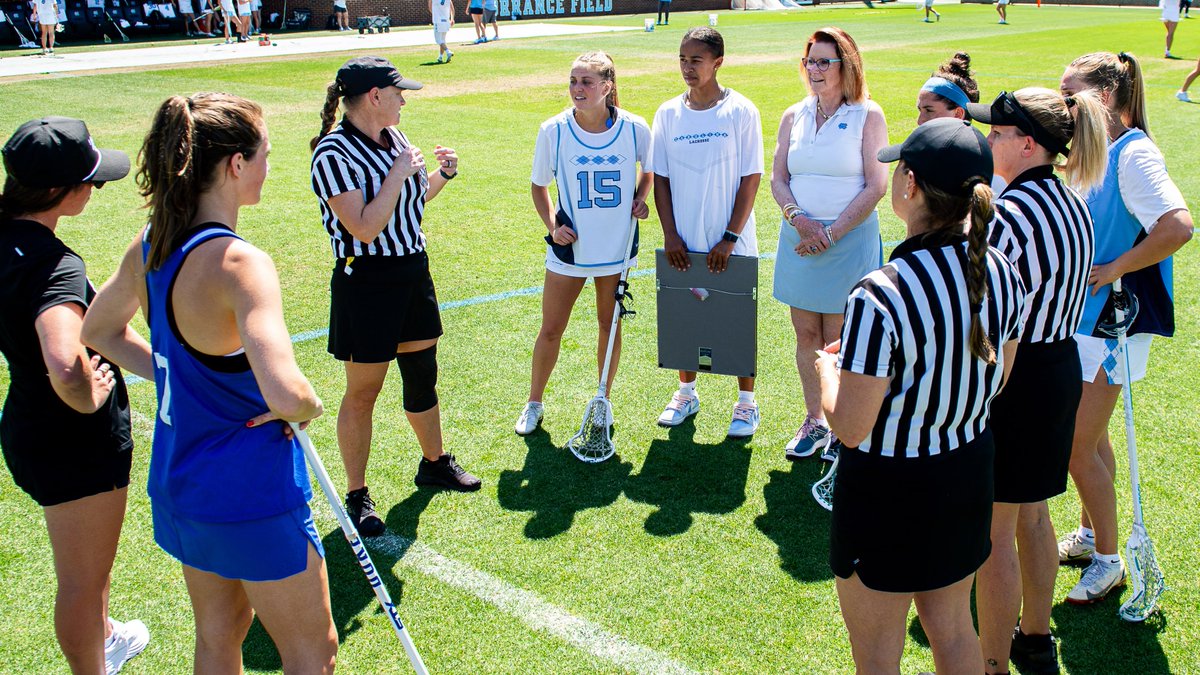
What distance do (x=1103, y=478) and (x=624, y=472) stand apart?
2.42 meters

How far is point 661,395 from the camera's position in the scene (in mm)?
6301

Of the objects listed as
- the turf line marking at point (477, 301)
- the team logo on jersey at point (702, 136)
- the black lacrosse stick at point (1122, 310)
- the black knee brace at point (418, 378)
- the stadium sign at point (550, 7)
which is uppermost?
the stadium sign at point (550, 7)

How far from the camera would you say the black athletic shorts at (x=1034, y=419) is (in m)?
3.28

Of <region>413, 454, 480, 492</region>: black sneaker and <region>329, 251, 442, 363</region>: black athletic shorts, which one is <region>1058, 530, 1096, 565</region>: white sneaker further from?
<region>329, 251, 442, 363</region>: black athletic shorts

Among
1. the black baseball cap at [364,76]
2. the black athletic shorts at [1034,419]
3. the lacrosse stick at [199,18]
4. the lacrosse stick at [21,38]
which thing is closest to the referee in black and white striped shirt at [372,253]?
the black baseball cap at [364,76]

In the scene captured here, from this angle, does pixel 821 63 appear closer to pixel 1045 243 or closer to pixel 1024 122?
pixel 1024 122

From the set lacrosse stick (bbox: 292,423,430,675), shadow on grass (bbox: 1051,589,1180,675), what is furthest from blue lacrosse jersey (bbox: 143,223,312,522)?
shadow on grass (bbox: 1051,589,1180,675)

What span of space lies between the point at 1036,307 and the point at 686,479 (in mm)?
2452

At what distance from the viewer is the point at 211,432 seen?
2.69m

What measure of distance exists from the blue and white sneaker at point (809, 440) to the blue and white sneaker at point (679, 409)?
2.41ft

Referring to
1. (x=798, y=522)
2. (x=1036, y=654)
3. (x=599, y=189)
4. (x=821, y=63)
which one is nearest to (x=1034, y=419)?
(x=1036, y=654)

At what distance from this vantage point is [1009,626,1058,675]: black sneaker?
3660 millimetres

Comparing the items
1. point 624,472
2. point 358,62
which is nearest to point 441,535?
point 624,472

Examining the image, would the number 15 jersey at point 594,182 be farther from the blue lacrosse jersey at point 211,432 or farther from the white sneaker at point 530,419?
the blue lacrosse jersey at point 211,432
